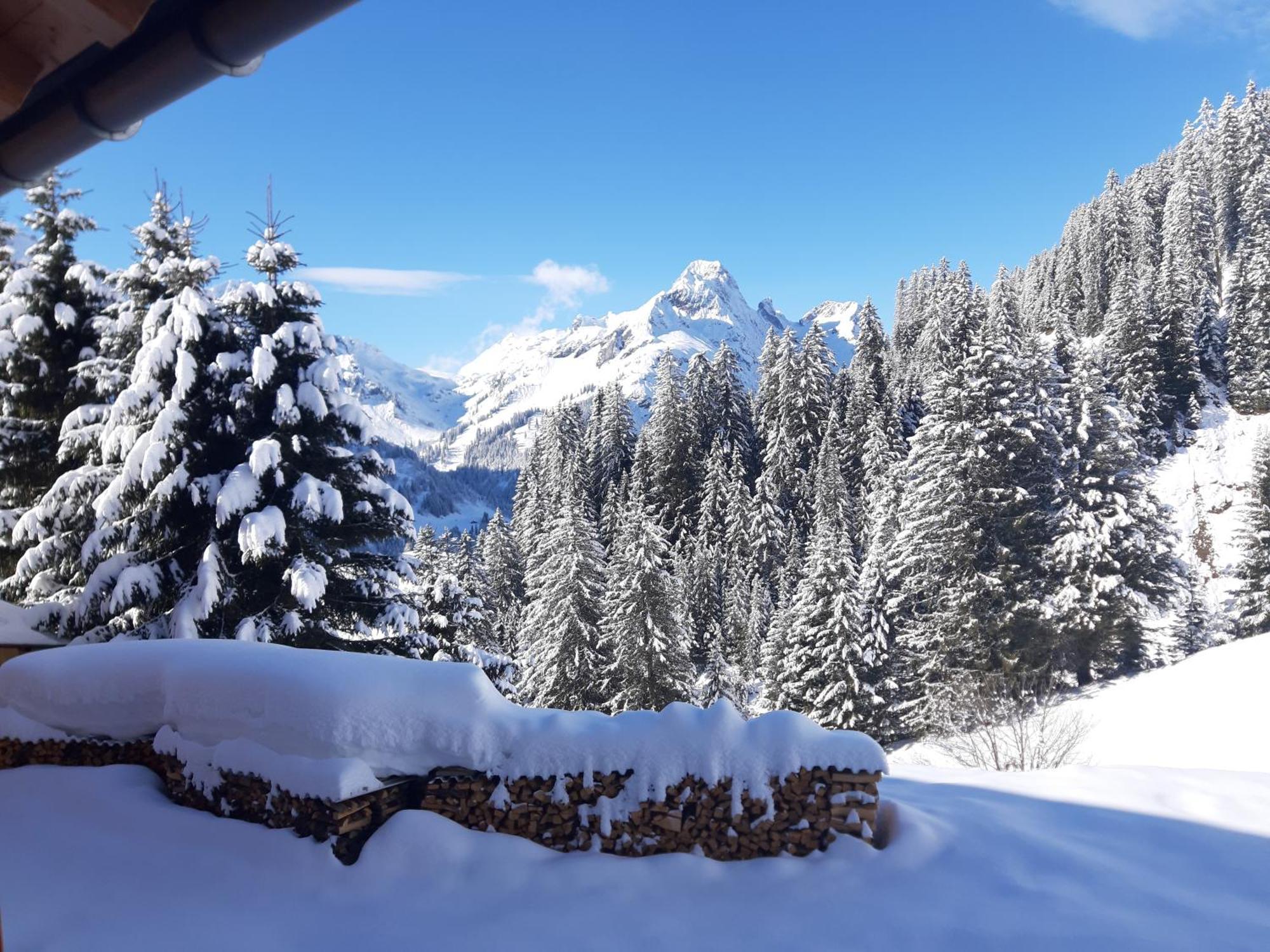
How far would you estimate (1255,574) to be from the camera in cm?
3069

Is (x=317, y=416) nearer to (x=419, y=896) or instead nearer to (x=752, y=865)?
(x=419, y=896)

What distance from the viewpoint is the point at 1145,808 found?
6.61 meters

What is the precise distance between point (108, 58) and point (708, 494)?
51.0 metres

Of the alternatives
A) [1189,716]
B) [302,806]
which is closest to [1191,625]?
[1189,716]

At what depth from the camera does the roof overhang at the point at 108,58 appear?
2.12m

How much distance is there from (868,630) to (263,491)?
2312 centimetres

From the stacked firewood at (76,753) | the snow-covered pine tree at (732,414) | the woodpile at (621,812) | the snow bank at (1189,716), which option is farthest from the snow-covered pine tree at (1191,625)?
the stacked firewood at (76,753)

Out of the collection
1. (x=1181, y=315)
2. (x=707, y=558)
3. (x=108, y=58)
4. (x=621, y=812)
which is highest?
(x=1181, y=315)

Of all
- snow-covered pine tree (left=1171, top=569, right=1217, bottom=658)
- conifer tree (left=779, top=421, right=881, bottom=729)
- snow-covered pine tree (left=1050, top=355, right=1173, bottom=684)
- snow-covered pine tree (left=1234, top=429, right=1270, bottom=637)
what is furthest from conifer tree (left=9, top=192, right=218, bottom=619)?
snow-covered pine tree (left=1234, top=429, right=1270, bottom=637)

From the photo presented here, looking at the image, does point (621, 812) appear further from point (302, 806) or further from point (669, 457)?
point (669, 457)

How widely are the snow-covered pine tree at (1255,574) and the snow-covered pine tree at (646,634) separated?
81.8 feet

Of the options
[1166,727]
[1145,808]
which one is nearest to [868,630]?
[1166,727]

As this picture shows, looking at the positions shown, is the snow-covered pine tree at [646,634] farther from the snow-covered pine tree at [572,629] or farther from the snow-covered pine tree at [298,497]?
the snow-covered pine tree at [298,497]

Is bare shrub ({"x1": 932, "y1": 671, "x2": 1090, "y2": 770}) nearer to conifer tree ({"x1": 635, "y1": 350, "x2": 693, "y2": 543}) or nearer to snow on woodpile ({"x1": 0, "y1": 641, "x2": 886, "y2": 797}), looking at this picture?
snow on woodpile ({"x1": 0, "y1": 641, "x2": 886, "y2": 797})
